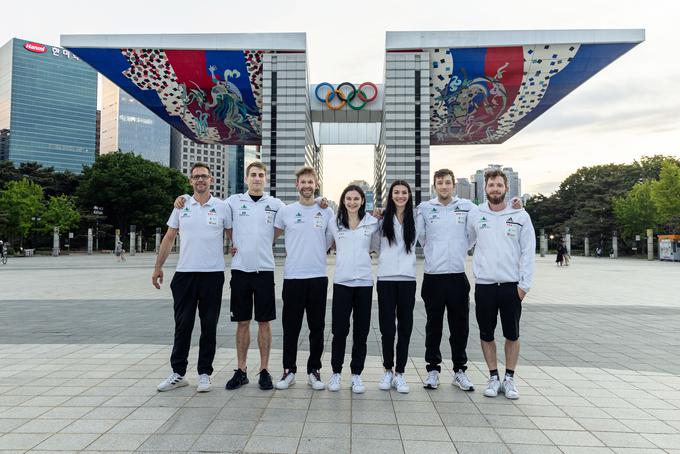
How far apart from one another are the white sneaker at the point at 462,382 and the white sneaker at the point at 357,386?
95 cm

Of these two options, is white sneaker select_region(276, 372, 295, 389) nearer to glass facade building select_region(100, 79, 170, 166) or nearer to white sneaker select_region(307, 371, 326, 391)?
white sneaker select_region(307, 371, 326, 391)

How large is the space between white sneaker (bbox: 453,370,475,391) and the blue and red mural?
102 feet

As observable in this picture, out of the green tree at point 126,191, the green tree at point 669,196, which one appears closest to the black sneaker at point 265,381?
the green tree at point 669,196

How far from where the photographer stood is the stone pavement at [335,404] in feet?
10.5

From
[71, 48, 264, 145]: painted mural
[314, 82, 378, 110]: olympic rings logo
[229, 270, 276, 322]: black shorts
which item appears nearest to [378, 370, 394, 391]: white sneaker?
[229, 270, 276, 322]: black shorts

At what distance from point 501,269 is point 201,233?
300 cm

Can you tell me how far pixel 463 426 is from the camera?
3494 mm

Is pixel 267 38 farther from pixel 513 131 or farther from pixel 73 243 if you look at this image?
pixel 73 243

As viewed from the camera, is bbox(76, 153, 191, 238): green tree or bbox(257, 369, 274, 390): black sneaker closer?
bbox(257, 369, 274, 390): black sneaker

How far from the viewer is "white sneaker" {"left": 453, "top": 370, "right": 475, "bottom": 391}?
14.3 feet

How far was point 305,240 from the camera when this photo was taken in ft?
14.8

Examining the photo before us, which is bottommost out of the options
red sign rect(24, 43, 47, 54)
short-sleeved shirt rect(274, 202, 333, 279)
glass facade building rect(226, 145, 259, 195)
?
short-sleeved shirt rect(274, 202, 333, 279)

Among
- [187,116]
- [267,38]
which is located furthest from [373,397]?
[187,116]

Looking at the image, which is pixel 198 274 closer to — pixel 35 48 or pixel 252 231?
pixel 252 231
